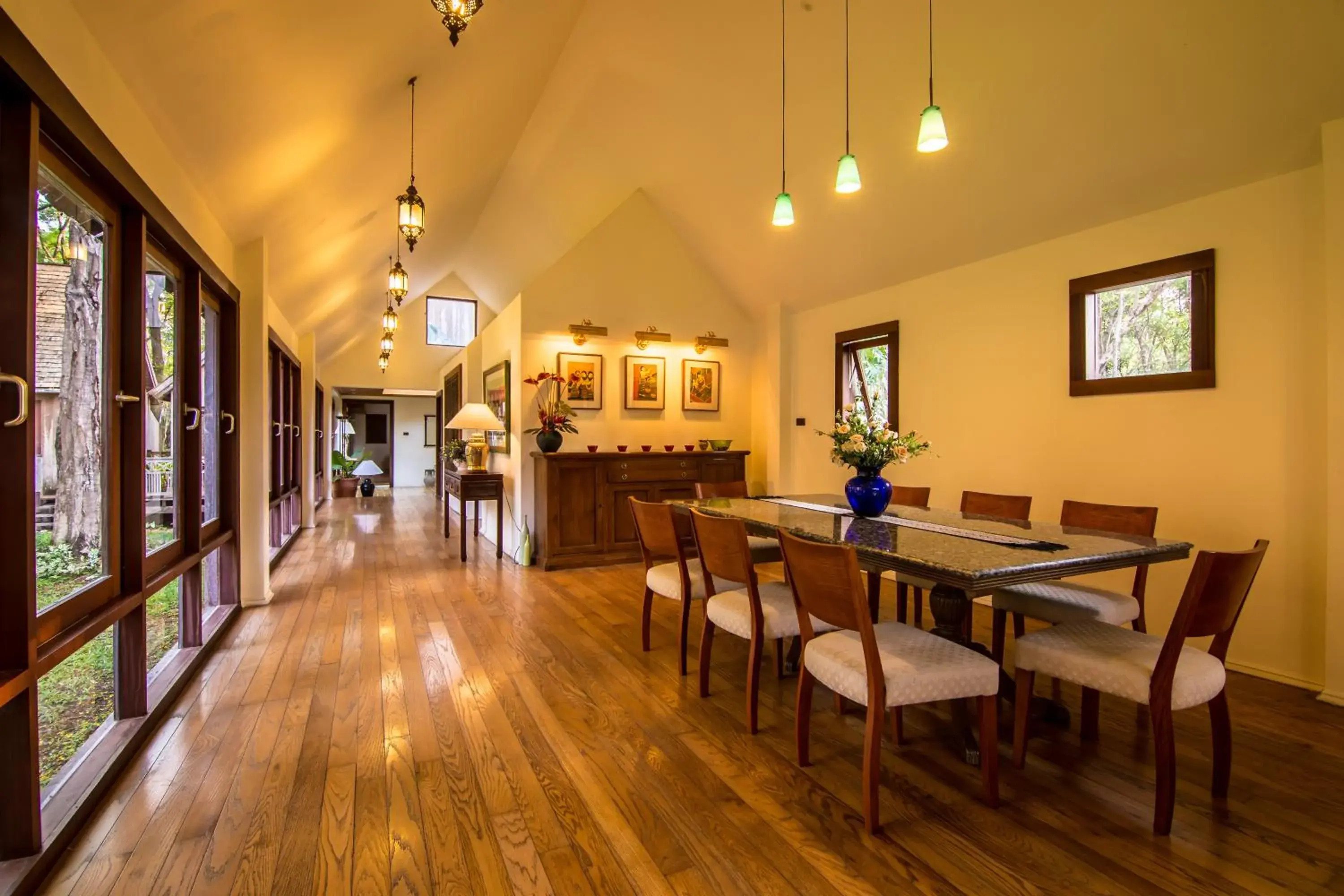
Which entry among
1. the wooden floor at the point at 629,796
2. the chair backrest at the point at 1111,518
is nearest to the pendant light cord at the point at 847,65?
the chair backrest at the point at 1111,518

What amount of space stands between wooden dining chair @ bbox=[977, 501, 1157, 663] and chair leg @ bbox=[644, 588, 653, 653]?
1647 millimetres

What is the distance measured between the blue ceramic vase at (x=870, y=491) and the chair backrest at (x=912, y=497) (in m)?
0.77

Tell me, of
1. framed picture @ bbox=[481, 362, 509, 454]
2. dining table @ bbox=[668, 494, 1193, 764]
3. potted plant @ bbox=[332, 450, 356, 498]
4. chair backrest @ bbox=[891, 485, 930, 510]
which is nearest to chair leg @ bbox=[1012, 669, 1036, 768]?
dining table @ bbox=[668, 494, 1193, 764]

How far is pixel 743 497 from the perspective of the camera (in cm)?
406

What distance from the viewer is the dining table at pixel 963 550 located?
188 cm

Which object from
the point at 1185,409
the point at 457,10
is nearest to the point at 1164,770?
the point at 1185,409

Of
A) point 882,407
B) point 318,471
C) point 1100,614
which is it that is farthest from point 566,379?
point 318,471

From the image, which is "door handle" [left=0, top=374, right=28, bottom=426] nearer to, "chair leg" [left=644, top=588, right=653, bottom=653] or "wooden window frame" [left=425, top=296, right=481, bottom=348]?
"chair leg" [left=644, top=588, right=653, bottom=653]

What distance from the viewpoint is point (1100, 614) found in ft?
7.97

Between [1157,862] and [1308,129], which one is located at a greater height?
[1308,129]

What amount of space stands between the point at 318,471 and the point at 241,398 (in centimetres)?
811

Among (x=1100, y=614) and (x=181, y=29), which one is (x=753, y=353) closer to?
(x=1100, y=614)

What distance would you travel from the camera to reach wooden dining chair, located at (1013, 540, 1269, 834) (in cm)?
173

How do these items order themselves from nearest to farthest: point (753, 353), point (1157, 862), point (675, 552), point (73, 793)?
point (1157, 862) → point (73, 793) → point (675, 552) → point (753, 353)
